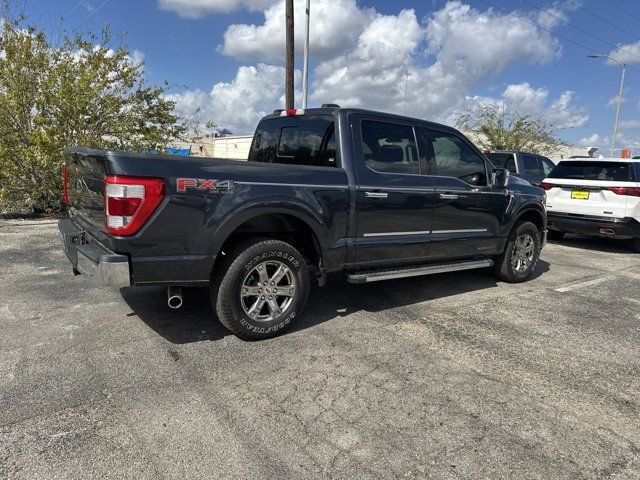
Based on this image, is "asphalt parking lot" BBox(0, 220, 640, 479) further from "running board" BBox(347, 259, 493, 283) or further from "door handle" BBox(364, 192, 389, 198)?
"door handle" BBox(364, 192, 389, 198)

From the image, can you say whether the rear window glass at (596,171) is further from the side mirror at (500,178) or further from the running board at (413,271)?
the running board at (413,271)

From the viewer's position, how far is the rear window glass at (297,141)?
174 inches

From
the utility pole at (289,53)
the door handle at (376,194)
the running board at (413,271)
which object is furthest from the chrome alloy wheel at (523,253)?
the utility pole at (289,53)

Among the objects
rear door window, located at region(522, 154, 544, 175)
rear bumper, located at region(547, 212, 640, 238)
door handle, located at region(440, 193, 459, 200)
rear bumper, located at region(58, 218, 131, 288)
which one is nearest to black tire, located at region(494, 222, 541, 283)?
door handle, located at region(440, 193, 459, 200)

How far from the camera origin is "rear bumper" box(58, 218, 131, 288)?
3201 millimetres

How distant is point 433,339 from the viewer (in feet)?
13.3

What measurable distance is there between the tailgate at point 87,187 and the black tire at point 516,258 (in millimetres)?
4778

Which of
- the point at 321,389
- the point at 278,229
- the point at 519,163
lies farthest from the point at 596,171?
the point at 321,389

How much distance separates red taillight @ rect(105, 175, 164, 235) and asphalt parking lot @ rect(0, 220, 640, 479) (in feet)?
3.34

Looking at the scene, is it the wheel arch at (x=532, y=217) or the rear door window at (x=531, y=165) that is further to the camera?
the rear door window at (x=531, y=165)

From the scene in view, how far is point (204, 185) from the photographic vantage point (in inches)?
133

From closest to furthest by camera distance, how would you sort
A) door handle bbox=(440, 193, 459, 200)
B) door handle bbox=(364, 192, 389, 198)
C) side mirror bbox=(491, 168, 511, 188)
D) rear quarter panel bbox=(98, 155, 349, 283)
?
rear quarter panel bbox=(98, 155, 349, 283), door handle bbox=(364, 192, 389, 198), door handle bbox=(440, 193, 459, 200), side mirror bbox=(491, 168, 511, 188)

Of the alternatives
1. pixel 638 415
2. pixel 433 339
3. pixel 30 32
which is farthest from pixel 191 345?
pixel 30 32

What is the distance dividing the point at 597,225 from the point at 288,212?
689 cm
